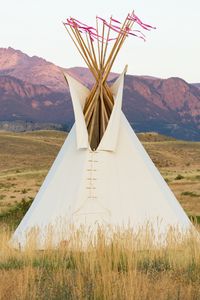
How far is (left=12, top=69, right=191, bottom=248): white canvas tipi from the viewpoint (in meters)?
9.98

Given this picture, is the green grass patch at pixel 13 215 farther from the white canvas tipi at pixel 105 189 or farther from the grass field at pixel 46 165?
the white canvas tipi at pixel 105 189

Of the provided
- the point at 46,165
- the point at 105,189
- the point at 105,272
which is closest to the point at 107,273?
the point at 105,272

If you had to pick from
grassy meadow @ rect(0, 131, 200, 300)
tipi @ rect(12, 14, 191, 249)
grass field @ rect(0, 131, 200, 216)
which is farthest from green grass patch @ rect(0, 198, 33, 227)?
grassy meadow @ rect(0, 131, 200, 300)

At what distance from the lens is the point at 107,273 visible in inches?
252

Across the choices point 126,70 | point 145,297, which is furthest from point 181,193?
point 145,297

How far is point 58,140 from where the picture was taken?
90062mm

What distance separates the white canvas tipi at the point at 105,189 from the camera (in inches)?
393

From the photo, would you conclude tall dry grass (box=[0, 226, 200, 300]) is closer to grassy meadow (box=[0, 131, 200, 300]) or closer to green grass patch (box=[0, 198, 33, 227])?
grassy meadow (box=[0, 131, 200, 300])

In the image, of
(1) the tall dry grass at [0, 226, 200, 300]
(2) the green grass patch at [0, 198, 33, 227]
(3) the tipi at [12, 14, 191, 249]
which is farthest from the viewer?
(2) the green grass patch at [0, 198, 33, 227]

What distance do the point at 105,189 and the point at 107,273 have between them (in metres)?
3.78

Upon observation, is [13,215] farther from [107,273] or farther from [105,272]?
[105,272]

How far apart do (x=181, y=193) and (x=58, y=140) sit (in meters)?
66.1

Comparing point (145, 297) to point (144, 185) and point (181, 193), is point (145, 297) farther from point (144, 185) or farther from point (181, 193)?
point (181, 193)

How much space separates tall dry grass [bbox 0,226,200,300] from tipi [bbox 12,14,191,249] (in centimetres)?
139
